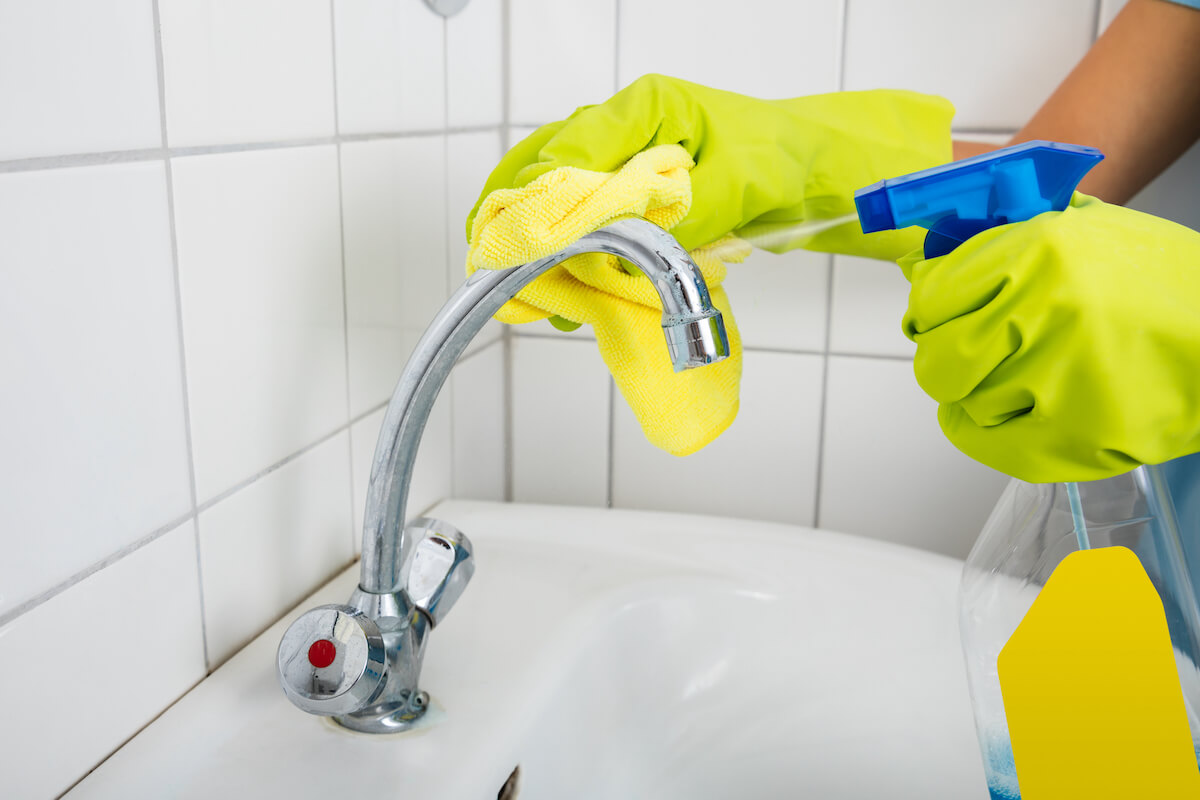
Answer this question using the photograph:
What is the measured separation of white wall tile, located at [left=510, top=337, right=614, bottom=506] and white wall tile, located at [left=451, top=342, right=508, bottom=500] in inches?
0.6

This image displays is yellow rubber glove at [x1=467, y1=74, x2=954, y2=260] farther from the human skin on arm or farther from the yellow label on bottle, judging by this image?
the yellow label on bottle

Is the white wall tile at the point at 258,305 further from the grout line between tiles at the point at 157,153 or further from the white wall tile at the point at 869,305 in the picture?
the white wall tile at the point at 869,305

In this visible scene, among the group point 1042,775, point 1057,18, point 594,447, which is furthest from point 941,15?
point 1042,775

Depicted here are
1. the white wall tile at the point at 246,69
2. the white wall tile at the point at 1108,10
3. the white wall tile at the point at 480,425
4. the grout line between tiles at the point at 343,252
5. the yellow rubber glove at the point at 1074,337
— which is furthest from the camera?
the white wall tile at the point at 480,425

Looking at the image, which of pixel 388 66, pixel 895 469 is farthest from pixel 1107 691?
pixel 388 66

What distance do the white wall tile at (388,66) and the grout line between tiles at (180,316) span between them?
0.15m

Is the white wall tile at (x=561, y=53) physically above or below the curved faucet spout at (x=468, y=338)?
above

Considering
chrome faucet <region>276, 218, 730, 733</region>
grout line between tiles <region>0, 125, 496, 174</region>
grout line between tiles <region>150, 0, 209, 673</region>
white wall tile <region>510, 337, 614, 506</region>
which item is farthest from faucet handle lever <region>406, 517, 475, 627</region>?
white wall tile <region>510, 337, 614, 506</region>

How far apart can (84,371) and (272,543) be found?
0.58ft

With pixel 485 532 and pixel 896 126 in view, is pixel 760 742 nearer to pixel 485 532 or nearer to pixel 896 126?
pixel 485 532

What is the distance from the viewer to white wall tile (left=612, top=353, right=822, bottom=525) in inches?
31.8

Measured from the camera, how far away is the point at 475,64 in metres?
0.75

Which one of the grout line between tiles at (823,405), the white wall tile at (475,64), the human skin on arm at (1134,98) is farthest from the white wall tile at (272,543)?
the human skin on arm at (1134,98)

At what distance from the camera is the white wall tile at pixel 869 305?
0.77 m
